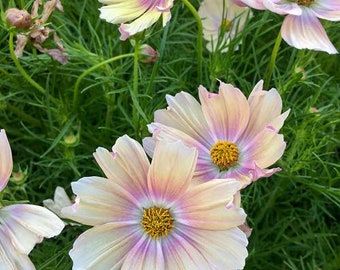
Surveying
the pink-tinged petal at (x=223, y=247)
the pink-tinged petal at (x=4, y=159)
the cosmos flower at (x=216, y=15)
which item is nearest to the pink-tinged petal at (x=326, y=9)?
the cosmos flower at (x=216, y=15)

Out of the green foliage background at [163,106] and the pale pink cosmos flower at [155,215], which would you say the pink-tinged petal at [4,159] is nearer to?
the pale pink cosmos flower at [155,215]

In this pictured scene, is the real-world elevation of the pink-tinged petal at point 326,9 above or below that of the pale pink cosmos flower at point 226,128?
above

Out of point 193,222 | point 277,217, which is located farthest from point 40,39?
point 277,217

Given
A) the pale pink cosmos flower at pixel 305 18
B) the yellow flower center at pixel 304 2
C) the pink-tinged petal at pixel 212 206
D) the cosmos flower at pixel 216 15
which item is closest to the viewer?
the pink-tinged petal at pixel 212 206

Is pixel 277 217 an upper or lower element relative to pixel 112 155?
lower

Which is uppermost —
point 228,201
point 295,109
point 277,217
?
point 228,201

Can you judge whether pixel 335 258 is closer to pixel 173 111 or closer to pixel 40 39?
pixel 173 111
